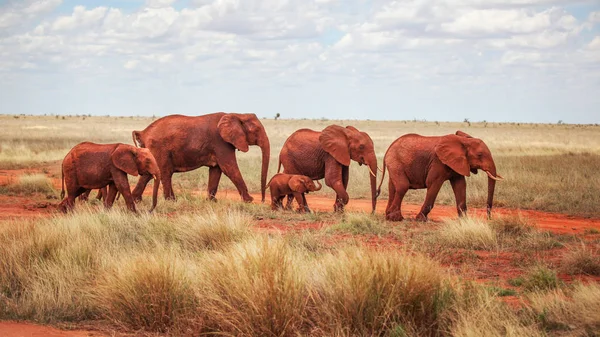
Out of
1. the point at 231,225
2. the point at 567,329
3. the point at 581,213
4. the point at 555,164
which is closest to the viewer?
the point at 567,329

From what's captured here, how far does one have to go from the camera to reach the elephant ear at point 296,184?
16.2 meters

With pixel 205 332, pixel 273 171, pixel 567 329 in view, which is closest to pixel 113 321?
pixel 205 332

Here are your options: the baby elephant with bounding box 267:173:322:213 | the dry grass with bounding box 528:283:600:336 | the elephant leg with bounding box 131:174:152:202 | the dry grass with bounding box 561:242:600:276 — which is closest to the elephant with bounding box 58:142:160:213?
the elephant leg with bounding box 131:174:152:202

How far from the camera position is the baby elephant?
16.2 m

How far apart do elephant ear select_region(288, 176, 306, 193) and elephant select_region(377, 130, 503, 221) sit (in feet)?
Result: 6.28

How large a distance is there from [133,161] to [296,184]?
3670mm

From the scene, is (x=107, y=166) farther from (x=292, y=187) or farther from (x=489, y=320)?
(x=489, y=320)

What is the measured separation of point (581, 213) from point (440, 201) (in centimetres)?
400

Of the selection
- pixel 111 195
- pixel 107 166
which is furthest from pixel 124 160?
pixel 111 195

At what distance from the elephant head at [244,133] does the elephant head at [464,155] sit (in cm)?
452

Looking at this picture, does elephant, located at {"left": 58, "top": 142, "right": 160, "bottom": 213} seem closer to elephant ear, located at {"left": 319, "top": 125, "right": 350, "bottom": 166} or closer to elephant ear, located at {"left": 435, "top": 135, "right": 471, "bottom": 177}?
elephant ear, located at {"left": 319, "top": 125, "right": 350, "bottom": 166}

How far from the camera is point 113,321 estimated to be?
8.05 m

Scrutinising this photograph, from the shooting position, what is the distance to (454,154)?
568 inches

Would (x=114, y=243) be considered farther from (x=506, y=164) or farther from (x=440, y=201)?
(x=506, y=164)
